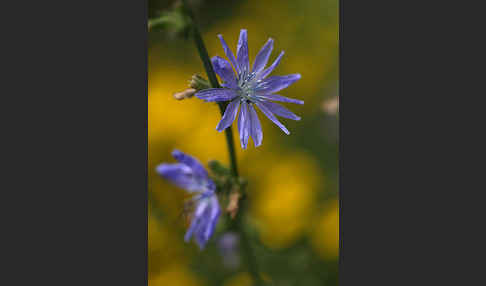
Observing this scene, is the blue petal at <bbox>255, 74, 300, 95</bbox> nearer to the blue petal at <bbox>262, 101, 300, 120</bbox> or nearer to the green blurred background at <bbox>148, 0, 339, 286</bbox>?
the blue petal at <bbox>262, 101, 300, 120</bbox>

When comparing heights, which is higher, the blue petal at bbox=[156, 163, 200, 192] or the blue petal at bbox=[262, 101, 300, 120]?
the blue petal at bbox=[262, 101, 300, 120]

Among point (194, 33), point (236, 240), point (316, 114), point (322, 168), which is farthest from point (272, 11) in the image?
point (236, 240)

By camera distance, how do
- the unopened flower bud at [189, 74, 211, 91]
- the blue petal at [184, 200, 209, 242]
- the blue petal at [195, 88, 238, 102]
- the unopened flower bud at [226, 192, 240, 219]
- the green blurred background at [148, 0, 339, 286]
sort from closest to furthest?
the blue petal at [195, 88, 238, 102], the unopened flower bud at [189, 74, 211, 91], the unopened flower bud at [226, 192, 240, 219], the blue petal at [184, 200, 209, 242], the green blurred background at [148, 0, 339, 286]

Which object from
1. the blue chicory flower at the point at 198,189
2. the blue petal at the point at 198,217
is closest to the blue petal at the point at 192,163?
the blue chicory flower at the point at 198,189

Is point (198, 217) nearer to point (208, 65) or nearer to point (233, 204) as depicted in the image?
point (233, 204)

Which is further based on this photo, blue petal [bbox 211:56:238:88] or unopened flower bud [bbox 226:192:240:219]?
unopened flower bud [bbox 226:192:240:219]

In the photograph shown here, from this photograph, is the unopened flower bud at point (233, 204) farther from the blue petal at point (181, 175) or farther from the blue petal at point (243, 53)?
the blue petal at point (243, 53)

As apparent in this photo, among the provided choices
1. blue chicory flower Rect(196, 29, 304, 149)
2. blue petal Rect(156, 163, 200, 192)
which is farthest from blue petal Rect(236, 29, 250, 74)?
blue petal Rect(156, 163, 200, 192)

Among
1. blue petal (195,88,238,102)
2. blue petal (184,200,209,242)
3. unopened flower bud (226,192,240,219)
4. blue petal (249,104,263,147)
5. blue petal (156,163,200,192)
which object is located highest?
blue petal (195,88,238,102)
